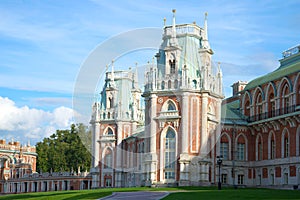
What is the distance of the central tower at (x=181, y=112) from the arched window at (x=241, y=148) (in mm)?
4496

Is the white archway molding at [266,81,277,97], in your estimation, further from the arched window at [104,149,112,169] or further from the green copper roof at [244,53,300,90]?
the arched window at [104,149,112,169]

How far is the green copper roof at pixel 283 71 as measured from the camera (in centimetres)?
6131

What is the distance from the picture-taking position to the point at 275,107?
63.4m

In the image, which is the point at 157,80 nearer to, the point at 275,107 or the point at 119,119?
the point at 275,107

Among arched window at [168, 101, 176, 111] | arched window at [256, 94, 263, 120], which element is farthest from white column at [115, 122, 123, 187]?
arched window at [256, 94, 263, 120]

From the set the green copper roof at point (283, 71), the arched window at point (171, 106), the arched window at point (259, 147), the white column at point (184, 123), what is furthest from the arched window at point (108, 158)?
the arched window at point (259, 147)

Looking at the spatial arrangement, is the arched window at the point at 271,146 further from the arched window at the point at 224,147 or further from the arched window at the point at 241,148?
the arched window at the point at 224,147

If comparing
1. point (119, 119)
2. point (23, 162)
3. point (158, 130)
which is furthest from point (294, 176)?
point (23, 162)

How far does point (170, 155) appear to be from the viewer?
60.5 m

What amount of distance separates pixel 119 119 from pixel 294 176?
2755 cm

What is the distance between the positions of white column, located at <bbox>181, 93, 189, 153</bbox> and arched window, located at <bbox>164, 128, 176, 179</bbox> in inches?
54.7

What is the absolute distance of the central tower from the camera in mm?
59750

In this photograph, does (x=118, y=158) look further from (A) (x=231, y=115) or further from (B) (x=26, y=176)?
(B) (x=26, y=176)

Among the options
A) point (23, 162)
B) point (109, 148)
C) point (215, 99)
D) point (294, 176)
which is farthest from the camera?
point (23, 162)
